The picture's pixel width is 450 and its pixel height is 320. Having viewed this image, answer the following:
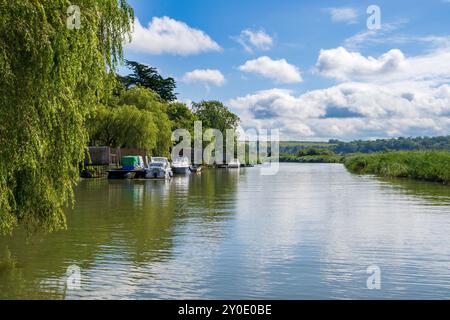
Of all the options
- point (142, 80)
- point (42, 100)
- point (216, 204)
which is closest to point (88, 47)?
point (42, 100)

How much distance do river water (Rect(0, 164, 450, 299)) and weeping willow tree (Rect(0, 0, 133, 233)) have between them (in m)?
1.64

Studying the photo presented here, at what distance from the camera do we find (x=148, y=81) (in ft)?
285

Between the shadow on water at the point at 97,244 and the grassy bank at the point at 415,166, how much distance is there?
28238 mm

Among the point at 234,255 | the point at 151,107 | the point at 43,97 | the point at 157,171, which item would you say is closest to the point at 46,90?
the point at 43,97

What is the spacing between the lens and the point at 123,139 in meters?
57.5

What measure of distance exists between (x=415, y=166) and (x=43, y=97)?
50627 millimetres

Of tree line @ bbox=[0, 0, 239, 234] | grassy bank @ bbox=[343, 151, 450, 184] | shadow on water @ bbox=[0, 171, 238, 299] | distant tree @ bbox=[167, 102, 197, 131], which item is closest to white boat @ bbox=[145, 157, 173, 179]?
grassy bank @ bbox=[343, 151, 450, 184]

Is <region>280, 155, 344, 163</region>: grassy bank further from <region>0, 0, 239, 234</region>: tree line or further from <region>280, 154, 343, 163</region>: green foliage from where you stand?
<region>0, 0, 239, 234</region>: tree line

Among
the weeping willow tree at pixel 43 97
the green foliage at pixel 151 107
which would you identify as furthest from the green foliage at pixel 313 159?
the weeping willow tree at pixel 43 97

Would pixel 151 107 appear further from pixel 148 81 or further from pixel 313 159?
pixel 313 159

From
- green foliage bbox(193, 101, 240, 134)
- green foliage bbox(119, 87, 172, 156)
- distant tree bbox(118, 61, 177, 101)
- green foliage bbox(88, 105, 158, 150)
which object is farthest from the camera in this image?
green foliage bbox(193, 101, 240, 134)

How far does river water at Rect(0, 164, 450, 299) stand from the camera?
1062 cm

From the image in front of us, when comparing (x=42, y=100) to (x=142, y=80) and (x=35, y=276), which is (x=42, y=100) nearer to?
(x=35, y=276)
